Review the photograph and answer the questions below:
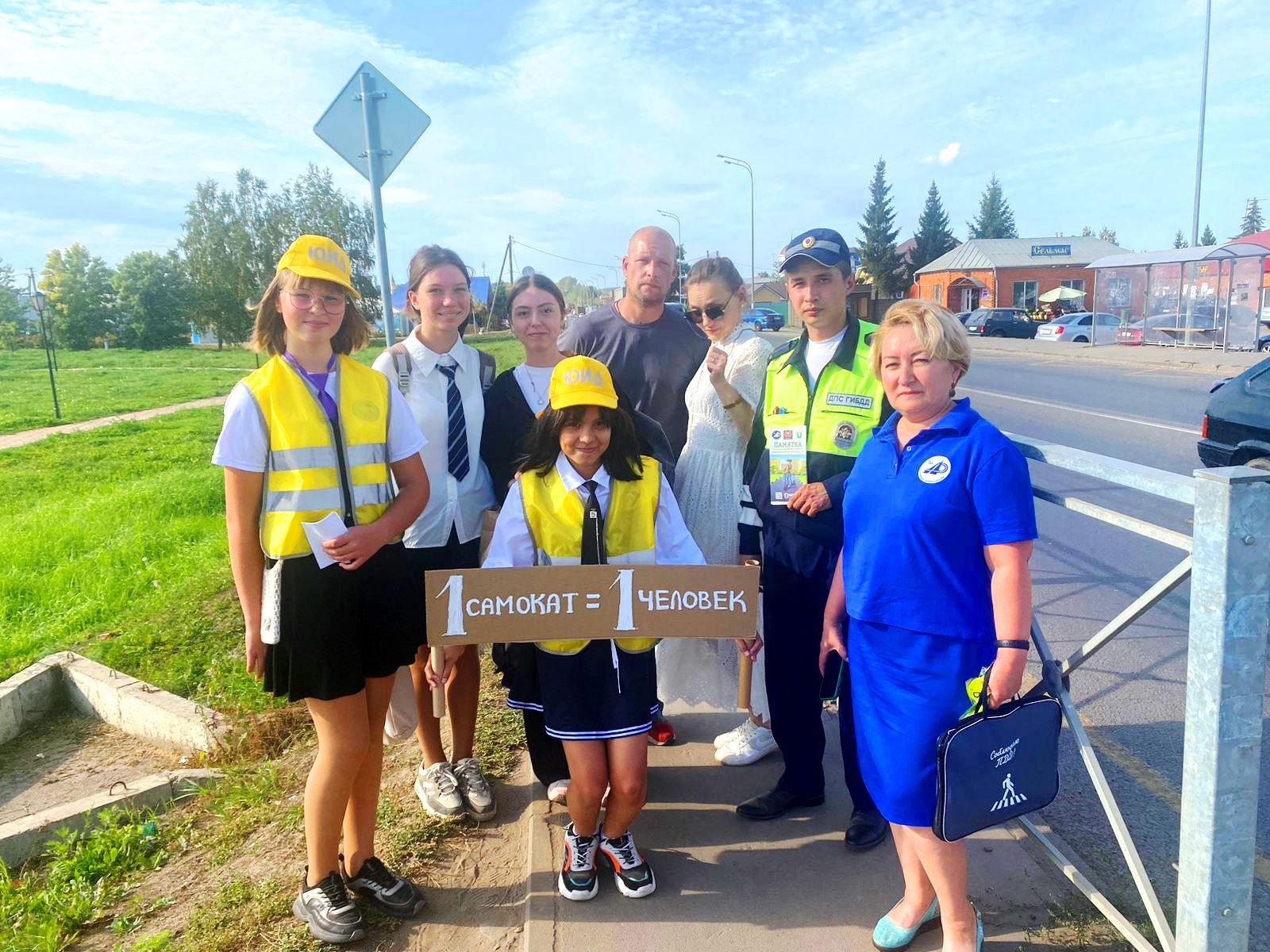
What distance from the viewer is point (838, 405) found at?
2.75 metres

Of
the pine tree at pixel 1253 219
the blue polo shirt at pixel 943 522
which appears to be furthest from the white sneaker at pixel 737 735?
the pine tree at pixel 1253 219

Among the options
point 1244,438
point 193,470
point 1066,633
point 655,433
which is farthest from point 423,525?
point 193,470

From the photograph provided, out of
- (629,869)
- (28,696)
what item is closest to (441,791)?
(629,869)

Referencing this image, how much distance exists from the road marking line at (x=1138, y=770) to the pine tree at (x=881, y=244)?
6723 cm

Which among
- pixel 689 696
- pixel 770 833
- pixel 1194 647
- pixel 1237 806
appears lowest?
pixel 770 833

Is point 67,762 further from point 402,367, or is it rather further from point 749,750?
point 749,750

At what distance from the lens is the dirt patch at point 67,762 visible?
4105 millimetres

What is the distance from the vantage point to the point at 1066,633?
4.77 m

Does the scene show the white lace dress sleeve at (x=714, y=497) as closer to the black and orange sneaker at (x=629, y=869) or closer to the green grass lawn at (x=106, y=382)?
the black and orange sneaker at (x=629, y=869)

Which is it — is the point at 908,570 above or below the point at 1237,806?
above

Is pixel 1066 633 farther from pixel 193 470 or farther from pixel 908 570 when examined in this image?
pixel 193 470

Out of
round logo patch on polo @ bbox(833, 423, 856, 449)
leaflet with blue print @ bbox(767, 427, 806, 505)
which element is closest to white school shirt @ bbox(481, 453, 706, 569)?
leaflet with blue print @ bbox(767, 427, 806, 505)

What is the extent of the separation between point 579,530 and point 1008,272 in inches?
2392

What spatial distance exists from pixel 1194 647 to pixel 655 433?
1834 mm
